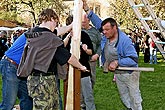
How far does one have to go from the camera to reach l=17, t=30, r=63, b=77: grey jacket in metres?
5.76

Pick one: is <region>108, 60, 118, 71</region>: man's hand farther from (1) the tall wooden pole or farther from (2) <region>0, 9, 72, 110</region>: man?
(2) <region>0, 9, 72, 110</region>: man

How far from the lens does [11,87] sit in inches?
292

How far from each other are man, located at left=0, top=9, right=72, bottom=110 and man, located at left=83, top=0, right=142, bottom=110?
29.1 inches

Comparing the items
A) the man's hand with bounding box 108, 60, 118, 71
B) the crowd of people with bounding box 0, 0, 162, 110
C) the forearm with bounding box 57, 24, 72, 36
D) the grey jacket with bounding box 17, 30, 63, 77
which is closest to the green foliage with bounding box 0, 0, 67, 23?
the crowd of people with bounding box 0, 0, 162, 110

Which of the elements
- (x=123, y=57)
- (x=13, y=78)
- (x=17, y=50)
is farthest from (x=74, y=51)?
(x=13, y=78)

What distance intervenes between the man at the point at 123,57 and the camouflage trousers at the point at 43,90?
1119 mm

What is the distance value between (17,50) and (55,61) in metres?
1.43

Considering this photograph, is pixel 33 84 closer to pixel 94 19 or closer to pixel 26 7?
pixel 94 19

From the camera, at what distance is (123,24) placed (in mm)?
44594

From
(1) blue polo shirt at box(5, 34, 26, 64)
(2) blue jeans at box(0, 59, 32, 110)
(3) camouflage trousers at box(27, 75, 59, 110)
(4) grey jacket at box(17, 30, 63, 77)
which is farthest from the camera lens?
(2) blue jeans at box(0, 59, 32, 110)

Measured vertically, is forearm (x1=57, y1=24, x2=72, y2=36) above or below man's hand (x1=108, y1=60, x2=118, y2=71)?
above

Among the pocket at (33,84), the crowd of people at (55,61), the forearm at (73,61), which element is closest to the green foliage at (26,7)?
the crowd of people at (55,61)

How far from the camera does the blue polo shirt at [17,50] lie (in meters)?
7.12

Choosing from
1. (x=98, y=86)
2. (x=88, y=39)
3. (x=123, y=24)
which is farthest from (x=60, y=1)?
(x=88, y=39)
